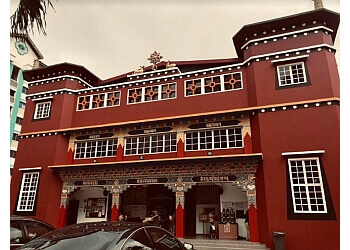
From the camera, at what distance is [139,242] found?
3.90 metres

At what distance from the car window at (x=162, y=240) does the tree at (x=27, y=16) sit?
4090 mm

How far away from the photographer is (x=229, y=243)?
10.8 meters

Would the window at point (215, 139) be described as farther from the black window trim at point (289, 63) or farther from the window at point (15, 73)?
the window at point (15, 73)

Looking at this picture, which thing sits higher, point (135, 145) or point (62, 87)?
point (62, 87)

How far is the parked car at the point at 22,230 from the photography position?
19.5 ft

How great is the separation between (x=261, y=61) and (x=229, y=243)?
8221 millimetres

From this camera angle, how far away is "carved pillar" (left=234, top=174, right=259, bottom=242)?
1083cm

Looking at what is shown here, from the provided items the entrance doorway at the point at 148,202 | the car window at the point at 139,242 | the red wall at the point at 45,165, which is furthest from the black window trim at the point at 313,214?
the red wall at the point at 45,165

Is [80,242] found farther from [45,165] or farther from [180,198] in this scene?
[45,165]

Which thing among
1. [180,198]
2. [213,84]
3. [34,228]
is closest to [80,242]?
[34,228]

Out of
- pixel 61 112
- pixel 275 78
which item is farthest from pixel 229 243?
pixel 61 112

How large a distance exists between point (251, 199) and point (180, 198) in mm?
3132

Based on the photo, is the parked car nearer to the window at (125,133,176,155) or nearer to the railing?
the window at (125,133,176,155)
